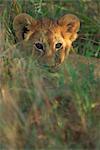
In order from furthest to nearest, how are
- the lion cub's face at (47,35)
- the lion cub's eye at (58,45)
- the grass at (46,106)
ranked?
the lion cub's eye at (58,45)
the lion cub's face at (47,35)
the grass at (46,106)

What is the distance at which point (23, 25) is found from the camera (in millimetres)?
4949

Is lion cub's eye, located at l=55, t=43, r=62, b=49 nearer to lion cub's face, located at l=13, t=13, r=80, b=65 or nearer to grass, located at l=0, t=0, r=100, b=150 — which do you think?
lion cub's face, located at l=13, t=13, r=80, b=65

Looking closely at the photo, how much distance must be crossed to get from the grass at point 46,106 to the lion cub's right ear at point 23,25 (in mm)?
567

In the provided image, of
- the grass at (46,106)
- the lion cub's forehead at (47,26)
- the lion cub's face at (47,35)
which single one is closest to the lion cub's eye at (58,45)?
the lion cub's face at (47,35)

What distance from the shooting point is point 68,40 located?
5078 millimetres

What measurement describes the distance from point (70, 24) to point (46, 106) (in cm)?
185

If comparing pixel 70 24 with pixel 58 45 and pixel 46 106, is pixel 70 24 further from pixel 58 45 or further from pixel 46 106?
pixel 46 106

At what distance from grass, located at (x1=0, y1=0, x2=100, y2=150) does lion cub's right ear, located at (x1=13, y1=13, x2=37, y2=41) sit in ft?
1.86

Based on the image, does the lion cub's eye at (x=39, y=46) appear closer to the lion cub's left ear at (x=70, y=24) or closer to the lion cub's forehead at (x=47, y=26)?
the lion cub's forehead at (x=47, y=26)

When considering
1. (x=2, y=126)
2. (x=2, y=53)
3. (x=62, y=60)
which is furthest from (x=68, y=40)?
(x=2, y=126)

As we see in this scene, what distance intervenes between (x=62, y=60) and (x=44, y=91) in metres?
1.30

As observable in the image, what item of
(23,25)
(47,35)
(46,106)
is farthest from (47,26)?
(46,106)

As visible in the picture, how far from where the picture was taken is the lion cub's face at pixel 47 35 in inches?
182

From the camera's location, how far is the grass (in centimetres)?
316
